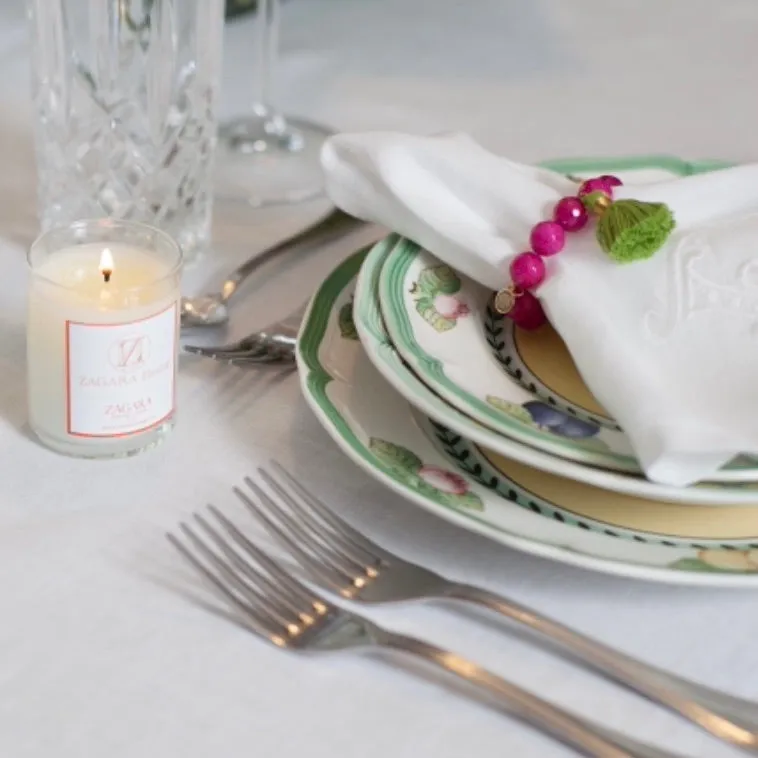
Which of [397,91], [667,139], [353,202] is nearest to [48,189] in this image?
[353,202]

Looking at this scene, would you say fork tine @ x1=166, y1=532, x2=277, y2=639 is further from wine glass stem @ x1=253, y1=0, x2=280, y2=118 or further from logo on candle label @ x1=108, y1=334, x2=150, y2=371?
wine glass stem @ x1=253, y1=0, x2=280, y2=118

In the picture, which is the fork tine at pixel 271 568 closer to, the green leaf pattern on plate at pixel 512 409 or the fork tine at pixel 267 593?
the fork tine at pixel 267 593

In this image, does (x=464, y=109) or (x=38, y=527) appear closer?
(x=38, y=527)

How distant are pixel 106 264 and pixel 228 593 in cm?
16

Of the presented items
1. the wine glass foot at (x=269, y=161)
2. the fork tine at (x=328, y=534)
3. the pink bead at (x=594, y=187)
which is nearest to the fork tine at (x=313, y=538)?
the fork tine at (x=328, y=534)

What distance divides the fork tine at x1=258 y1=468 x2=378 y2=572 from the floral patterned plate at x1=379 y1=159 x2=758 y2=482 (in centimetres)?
7

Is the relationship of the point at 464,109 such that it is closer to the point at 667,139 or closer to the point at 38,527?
the point at 667,139

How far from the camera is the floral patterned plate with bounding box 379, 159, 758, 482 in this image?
1.58 feet

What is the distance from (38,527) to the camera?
1.67 ft

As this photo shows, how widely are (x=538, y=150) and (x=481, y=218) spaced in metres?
0.29

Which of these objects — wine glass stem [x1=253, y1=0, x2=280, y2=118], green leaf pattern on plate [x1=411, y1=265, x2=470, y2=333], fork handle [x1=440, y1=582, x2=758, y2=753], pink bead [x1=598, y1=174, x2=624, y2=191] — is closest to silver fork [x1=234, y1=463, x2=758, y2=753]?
fork handle [x1=440, y1=582, x2=758, y2=753]

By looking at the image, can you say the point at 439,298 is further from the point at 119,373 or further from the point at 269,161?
the point at 269,161

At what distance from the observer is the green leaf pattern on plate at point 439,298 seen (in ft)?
1.89

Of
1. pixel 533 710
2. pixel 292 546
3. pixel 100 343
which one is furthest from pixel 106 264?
pixel 533 710
